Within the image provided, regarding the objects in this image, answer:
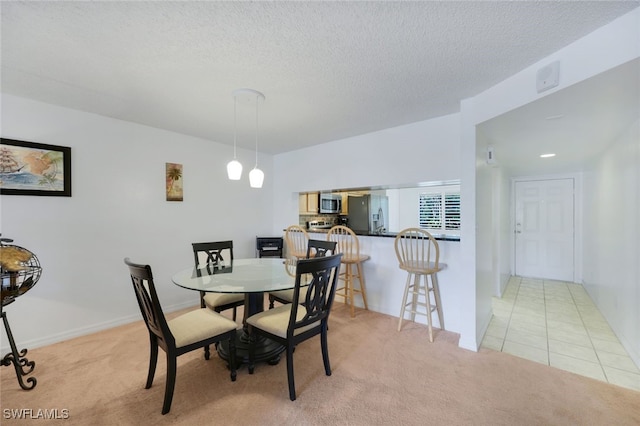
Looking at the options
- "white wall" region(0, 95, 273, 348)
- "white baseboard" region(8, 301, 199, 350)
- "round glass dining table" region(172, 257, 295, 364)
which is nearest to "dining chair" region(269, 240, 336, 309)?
"round glass dining table" region(172, 257, 295, 364)

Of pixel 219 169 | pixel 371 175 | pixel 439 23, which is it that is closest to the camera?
pixel 439 23

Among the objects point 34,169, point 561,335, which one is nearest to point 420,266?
point 561,335

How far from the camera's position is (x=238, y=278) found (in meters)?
2.23

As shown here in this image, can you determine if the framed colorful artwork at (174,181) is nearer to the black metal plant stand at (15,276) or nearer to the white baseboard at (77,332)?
the white baseboard at (77,332)

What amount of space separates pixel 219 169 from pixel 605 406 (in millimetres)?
4365

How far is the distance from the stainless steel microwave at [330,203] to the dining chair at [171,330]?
9.95 feet

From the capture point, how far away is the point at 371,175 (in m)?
3.47

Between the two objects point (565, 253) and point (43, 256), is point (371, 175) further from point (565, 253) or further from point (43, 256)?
point (565, 253)

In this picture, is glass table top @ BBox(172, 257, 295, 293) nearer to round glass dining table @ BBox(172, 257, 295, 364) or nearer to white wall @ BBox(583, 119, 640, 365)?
round glass dining table @ BBox(172, 257, 295, 364)

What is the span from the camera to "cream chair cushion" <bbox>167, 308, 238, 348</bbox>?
174cm

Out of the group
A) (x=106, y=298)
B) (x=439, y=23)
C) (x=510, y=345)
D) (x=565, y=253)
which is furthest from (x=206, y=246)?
(x=565, y=253)

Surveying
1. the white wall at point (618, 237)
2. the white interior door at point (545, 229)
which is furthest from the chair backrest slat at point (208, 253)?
the white interior door at point (545, 229)

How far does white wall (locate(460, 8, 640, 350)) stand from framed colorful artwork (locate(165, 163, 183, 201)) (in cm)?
329

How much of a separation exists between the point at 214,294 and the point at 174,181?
1702mm
